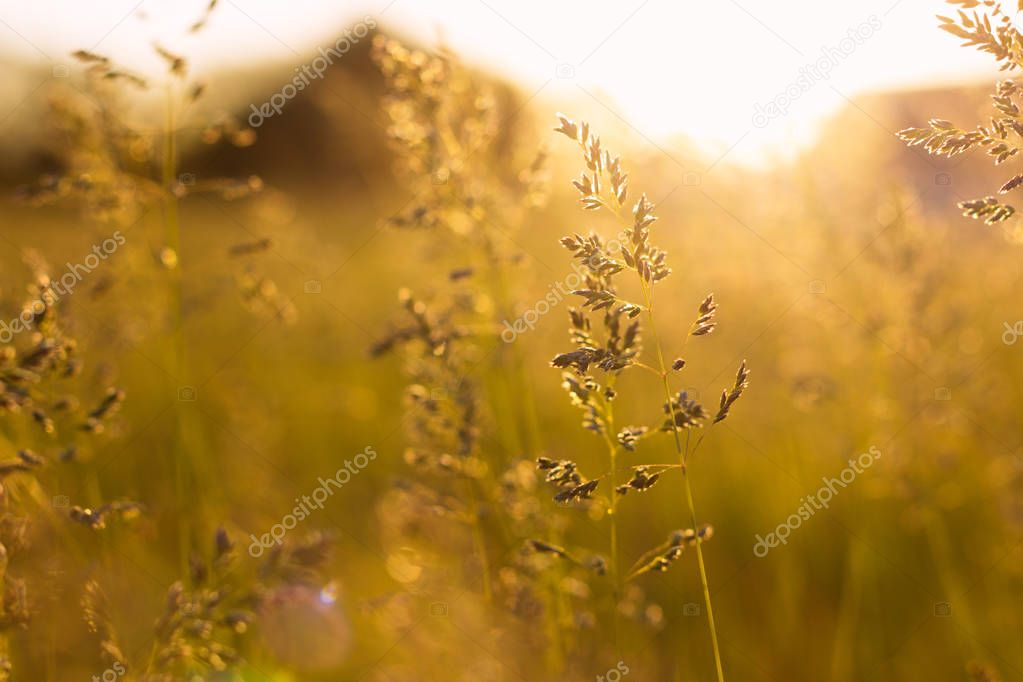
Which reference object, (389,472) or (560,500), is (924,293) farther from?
(389,472)

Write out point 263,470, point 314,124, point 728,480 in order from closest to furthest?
point 263,470, point 728,480, point 314,124

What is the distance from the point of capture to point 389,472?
18.0 ft

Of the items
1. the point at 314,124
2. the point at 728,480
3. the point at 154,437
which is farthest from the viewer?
the point at 314,124

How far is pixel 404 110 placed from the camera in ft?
9.79

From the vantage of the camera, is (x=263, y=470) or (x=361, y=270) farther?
(x=361, y=270)

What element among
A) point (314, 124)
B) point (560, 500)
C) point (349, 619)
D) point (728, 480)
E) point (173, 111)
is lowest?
point (560, 500)

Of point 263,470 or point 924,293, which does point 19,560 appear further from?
point 924,293

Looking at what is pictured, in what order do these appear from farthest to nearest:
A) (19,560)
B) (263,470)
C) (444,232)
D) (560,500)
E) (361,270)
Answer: (361,270), (263,470), (444,232), (19,560), (560,500)

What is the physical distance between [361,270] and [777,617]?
28.8 feet

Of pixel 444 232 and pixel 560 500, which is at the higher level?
pixel 444 232

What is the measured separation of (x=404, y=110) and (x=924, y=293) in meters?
2.30

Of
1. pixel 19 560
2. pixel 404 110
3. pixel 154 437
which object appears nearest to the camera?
pixel 19 560

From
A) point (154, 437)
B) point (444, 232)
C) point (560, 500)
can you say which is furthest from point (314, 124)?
point (560, 500)

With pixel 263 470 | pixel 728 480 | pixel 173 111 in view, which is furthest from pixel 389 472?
pixel 173 111
